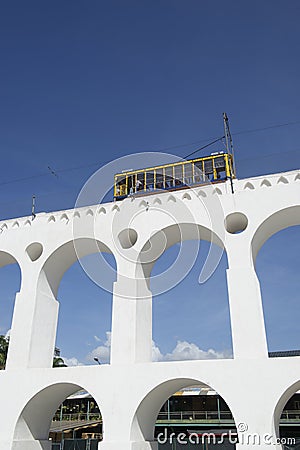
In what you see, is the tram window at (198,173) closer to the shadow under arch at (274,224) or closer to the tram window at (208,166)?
the tram window at (208,166)

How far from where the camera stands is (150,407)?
14.8 metres

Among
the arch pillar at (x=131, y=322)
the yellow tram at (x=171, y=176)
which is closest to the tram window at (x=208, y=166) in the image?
the yellow tram at (x=171, y=176)

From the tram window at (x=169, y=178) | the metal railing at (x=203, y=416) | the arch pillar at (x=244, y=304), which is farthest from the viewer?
the metal railing at (x=203, y=416)

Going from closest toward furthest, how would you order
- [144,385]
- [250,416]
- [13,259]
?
[250,416] → [144,385] → [13,259]

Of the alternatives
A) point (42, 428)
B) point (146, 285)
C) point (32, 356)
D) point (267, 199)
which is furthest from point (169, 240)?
point (42, 428)

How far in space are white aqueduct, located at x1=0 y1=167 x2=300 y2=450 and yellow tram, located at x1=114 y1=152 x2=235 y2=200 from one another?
2.93 meters

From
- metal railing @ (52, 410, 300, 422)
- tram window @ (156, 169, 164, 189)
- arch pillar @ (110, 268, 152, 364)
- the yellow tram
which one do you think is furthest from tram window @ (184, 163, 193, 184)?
metal railing @ (52, 410, 300, 422)

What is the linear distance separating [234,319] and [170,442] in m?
12.7

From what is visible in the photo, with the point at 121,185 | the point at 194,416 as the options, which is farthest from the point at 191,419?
the point at 121,185

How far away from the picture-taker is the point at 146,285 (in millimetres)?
16703

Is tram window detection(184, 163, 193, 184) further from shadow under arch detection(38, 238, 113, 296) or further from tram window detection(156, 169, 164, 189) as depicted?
shadow under arch detection(38, 238, 113, 296)

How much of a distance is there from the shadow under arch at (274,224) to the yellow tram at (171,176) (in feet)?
11.8

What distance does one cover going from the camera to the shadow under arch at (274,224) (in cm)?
1543

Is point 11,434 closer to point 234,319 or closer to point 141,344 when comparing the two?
point 141,344
